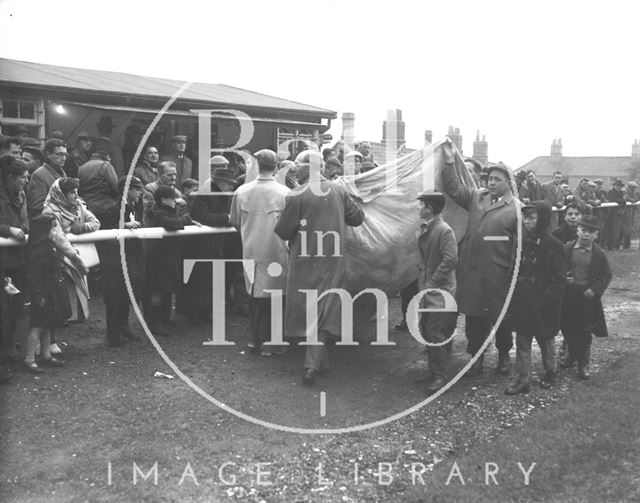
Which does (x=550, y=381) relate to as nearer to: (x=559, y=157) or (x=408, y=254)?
(x=408, y=254)

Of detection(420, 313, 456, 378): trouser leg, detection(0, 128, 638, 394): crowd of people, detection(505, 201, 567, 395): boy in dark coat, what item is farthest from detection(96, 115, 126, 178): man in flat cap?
detection(505, 201, 567, 395): boy in dark coat

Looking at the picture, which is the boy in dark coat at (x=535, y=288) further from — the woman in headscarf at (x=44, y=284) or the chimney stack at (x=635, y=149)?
the chimney stack at (x=635, y=149)

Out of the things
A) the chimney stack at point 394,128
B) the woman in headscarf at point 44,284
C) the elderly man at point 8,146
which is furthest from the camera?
the chimney stack at point 394,128

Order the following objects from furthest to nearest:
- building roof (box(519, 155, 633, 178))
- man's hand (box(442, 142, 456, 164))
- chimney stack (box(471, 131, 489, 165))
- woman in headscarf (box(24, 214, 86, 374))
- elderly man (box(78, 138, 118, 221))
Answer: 1. building roof (box(519, 155, 633, 178))
2. chimney stack (box(471, 131, 489, 165))
3. elderly man (box(78, 138, 118, 221))
4. man's hand (box(442, 142, 456, 164))
5. woman in headscarf (box(24, 214, 86, 374))

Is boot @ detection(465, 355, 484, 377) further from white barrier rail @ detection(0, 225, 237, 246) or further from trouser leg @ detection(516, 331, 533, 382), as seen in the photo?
white barrier rail @ detection(0, 225, 237, 246)

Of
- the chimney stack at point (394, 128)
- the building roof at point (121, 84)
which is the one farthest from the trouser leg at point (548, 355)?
the chimney stack at point (394, 128)

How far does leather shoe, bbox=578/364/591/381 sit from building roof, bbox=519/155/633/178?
161 feet

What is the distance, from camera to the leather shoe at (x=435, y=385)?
5703 millimetres

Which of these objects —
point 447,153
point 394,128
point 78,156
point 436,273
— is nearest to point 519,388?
point 436,273

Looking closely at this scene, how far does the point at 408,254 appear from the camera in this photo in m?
6.66

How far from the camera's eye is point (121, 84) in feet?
41.5

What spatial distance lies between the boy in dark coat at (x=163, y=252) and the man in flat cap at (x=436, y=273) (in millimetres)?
2554

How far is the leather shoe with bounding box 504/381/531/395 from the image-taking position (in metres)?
5.67

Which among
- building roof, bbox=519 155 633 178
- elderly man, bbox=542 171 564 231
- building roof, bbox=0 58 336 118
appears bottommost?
elderly man, bbox=542 171 564 231
